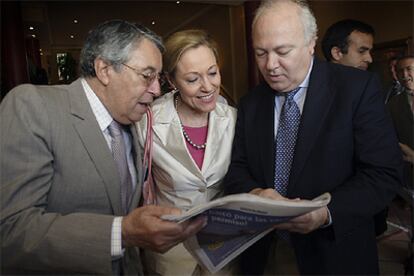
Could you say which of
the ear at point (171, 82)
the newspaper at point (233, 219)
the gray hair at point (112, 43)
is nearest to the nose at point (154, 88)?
the gray hair at point (112, 43)

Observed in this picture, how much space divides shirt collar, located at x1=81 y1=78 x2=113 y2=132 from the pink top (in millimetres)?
490

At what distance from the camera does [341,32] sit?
2836 millimetres

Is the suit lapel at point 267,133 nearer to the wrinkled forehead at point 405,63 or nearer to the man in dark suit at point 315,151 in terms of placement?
the man in dark suit at point 315,151

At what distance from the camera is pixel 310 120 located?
152 cm

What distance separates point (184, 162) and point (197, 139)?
0.55 feet

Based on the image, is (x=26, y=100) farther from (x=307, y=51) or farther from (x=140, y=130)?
(x=307, y=51)

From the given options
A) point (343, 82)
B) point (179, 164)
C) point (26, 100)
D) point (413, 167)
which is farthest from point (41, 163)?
point (413, 167)

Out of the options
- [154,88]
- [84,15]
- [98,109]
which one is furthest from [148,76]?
[84,15]

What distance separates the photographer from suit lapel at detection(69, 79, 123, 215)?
51.9 inches

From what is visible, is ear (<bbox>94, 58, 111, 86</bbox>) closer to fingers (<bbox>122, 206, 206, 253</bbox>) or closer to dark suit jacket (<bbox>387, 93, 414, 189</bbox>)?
fingers (<bbox>122, 206, 206, 253</bbox>)

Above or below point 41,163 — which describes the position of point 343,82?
above

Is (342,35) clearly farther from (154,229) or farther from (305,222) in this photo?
(154,229)

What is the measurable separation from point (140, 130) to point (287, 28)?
84cm

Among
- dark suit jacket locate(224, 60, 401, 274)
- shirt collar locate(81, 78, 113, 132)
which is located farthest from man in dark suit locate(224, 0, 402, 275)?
shirt collar locate(81, 78, 113, 132)
